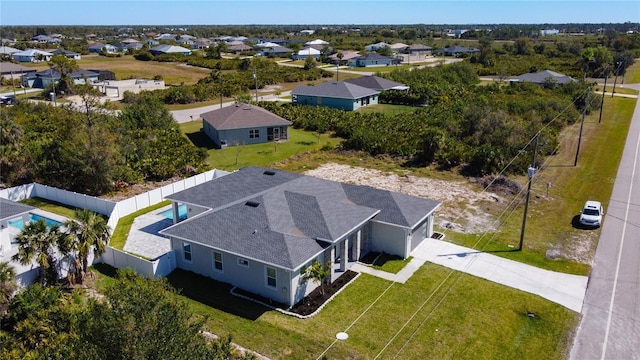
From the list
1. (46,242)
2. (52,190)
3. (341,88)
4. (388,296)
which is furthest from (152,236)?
(341,88)

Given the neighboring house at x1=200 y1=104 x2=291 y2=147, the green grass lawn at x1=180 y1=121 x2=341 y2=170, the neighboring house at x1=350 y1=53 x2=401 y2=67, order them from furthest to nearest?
the neighboring house at x1=350 y1=53 x2=401 y2=67 → the neighboring house at x1=200 y1=104 x2=291 y2=147 → the green grass lawn at x1=180 y1=121 x2=341 y2=170

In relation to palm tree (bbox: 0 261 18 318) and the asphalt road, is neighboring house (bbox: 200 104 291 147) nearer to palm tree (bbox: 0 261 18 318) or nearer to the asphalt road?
the asphalt road

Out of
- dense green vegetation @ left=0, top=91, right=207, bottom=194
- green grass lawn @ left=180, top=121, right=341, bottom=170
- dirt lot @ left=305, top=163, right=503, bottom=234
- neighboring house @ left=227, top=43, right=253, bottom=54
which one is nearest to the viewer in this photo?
dirt lot @ left=305, top=163, right=503, bottom=234

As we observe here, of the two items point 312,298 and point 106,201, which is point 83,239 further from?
point 312,298

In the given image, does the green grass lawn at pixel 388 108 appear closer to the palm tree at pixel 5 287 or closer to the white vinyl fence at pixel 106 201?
the white vinyl fence at pixel 106 201

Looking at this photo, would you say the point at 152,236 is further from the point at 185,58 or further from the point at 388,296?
the point at 185,58

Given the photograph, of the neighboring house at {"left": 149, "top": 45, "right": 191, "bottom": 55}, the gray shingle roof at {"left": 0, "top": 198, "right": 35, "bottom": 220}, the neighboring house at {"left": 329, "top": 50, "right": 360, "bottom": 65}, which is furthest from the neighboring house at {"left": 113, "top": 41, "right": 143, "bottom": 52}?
the gray shingle roof at {"left": 0, "top": 198, "right": 35, "bottom": 220}

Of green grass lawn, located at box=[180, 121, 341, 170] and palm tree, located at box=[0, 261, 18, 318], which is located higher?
palm tree, located at box=[0, 261, 18, 318]
